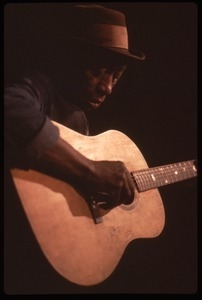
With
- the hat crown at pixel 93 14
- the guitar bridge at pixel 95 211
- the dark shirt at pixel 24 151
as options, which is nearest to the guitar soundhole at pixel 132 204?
the guitar bridge at pixel 95 211

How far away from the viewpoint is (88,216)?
1.03m

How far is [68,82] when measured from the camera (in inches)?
46.1

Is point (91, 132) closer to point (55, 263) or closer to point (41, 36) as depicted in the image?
point (41, 36)

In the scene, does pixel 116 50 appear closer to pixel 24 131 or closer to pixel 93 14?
pixel 93 14

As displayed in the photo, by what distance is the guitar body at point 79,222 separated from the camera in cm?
93

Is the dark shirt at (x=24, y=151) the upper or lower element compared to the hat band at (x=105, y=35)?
lower

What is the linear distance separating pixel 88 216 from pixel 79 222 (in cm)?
3

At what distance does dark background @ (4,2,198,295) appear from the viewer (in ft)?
3.91

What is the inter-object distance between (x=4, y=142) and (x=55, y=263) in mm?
337

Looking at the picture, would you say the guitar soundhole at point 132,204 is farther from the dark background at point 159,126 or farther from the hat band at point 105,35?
the hat band at point 105,35

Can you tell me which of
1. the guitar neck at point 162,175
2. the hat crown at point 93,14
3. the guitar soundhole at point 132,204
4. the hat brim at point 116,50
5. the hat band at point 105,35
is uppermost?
the hat crown at point 93,14

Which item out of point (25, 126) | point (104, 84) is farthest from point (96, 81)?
point (25, 126)

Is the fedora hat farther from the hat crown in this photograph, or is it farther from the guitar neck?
the guitar neck

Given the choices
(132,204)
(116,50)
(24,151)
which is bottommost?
(132,204)
